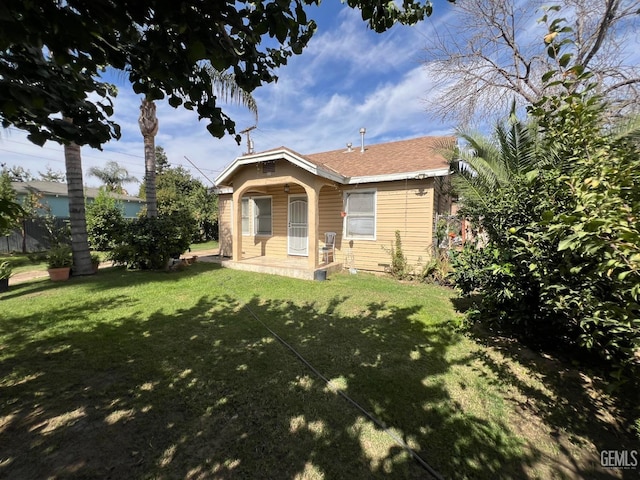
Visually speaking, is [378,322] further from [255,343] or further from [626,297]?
[626,297]

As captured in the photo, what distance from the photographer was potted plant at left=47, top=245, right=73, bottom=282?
780cm

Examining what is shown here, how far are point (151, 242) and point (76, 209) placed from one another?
2.07 metres

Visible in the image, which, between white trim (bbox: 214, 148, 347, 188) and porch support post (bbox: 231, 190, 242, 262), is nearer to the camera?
white trim (bbox: 214, 148, 347, 188)

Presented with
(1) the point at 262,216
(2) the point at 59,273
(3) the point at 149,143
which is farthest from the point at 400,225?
(2) the point at 59,273

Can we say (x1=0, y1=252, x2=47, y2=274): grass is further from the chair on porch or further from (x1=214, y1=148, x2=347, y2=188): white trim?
the chair on porch

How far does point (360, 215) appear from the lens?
941cm

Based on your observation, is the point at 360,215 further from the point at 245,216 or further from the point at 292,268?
the point at 245,216

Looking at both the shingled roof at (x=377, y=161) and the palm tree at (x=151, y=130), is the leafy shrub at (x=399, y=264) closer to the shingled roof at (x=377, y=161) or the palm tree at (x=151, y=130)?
the shingled roof at (x=377, y=161)

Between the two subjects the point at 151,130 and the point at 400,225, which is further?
the point at 151,130

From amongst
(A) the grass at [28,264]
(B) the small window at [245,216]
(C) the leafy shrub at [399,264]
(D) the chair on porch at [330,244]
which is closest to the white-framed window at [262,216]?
(B) the small window at [245,216]

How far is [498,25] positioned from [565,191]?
10.1 meters

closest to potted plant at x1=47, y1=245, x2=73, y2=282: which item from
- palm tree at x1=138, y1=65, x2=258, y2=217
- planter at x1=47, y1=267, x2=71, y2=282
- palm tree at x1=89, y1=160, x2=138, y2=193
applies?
planter at x1=47, y1=267, x2=71, y2=282

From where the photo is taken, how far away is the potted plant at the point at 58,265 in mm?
7796

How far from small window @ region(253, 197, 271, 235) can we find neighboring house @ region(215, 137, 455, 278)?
1.6 inches
